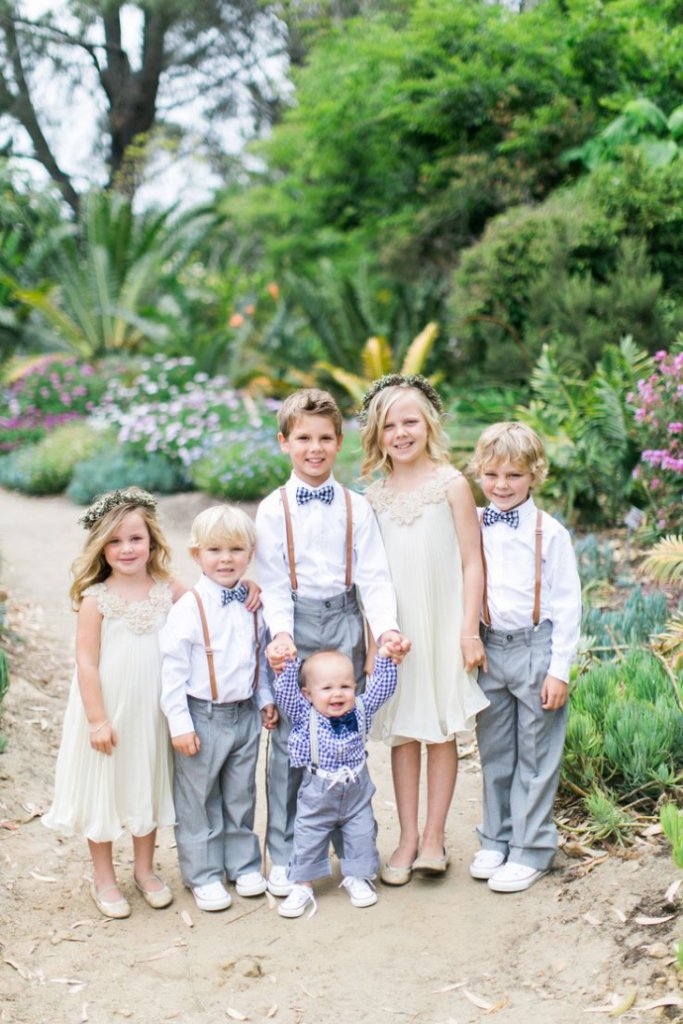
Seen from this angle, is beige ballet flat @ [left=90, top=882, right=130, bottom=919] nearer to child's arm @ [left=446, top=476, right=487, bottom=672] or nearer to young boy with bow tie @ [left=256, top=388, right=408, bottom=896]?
young boy with bow tie @ [left=256, top=388, right=408, bottom=896]

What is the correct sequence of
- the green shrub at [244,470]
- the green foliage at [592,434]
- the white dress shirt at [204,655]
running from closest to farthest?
the white dress shirt at [204,655], the green foliage at [592,434], the green shrub at [244,470]

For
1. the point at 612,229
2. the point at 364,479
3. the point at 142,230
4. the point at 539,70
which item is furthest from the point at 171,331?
the point at 364,479

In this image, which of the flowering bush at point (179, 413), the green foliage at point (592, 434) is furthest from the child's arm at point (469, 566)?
the flowering bush at point (179, 413)

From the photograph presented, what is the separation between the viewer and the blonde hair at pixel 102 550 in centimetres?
331

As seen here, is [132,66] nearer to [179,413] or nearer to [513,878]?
[179,413]

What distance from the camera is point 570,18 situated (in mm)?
9492

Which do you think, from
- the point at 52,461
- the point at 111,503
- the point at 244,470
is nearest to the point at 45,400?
the point at 52,461

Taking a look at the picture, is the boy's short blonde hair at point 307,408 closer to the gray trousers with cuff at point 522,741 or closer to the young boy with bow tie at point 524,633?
the young boy with bow tie at point 524,633

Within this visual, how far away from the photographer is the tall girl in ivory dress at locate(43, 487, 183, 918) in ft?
10.8

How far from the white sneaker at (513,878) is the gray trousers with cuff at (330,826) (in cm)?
40

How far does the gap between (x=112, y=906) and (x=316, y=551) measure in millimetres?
1350

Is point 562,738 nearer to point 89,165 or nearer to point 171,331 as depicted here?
point 171,331

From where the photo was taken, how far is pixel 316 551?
336cm

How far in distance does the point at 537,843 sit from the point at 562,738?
352 mm
